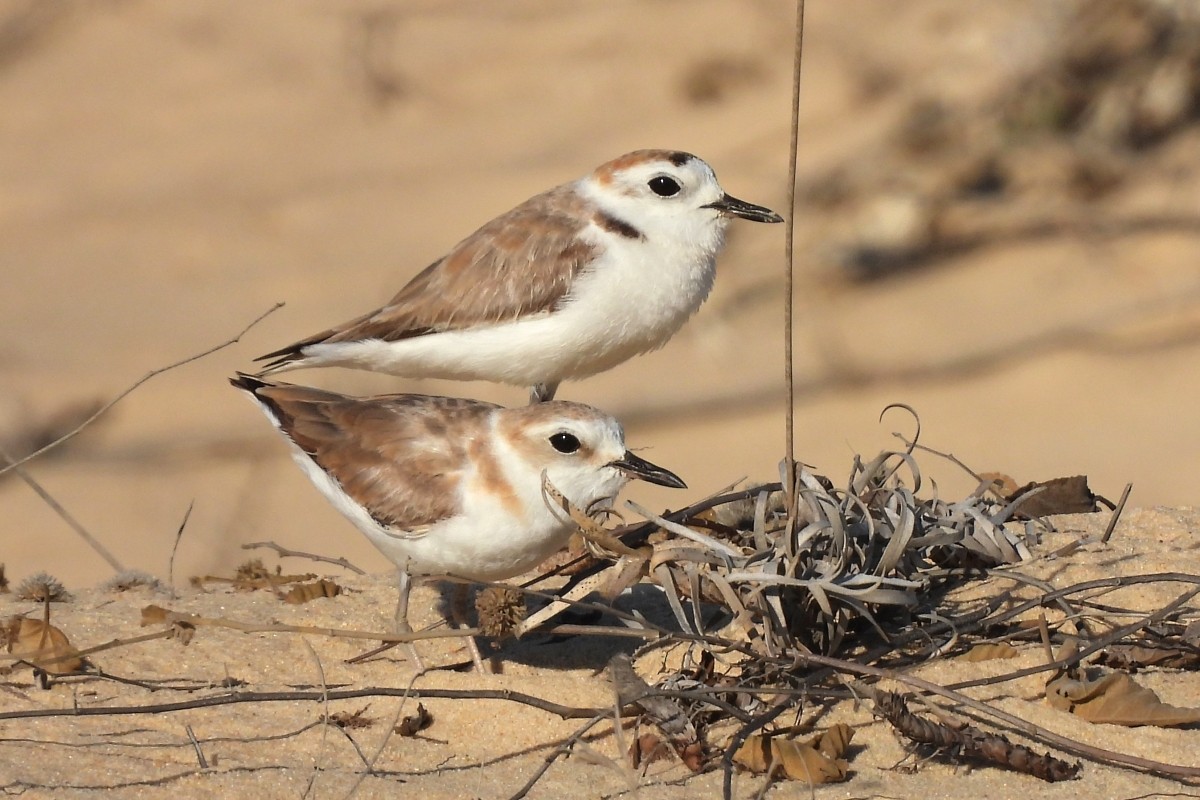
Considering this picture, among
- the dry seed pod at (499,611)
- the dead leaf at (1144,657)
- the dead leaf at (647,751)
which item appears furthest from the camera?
the dry seed pod at (499,611)

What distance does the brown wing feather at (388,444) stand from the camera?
182 inches

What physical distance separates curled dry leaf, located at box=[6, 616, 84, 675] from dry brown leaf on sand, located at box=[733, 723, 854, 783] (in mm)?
1841

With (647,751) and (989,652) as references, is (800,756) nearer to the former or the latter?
(647,751)

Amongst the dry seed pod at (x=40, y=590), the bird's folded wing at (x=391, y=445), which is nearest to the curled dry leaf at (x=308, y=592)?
the bird's folded wing at (x=391, y=445)

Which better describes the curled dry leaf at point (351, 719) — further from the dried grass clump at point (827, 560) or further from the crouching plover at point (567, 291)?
the crouching plover at point (567, 291)

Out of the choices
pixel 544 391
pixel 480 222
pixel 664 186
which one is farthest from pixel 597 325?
pixel 480 222

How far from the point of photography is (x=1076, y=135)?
11.7m

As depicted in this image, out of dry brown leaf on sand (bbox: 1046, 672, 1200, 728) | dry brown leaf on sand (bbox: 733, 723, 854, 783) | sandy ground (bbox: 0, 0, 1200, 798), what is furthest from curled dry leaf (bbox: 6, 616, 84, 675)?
sandy ground (bbox: 0, 0, 1200, 798)

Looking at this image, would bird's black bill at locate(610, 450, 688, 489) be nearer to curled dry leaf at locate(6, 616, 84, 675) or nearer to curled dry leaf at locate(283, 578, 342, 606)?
curled dry leaf at locate(283, 578, 342, 606)

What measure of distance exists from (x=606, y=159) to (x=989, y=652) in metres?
8.63

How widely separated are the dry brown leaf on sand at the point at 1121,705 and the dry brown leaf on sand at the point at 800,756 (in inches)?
25.4

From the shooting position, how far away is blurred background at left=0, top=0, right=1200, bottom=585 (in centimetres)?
979

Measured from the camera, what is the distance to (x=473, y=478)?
4582 mm

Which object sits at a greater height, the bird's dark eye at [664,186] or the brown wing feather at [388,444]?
the bird's dark eye at [664,186]
